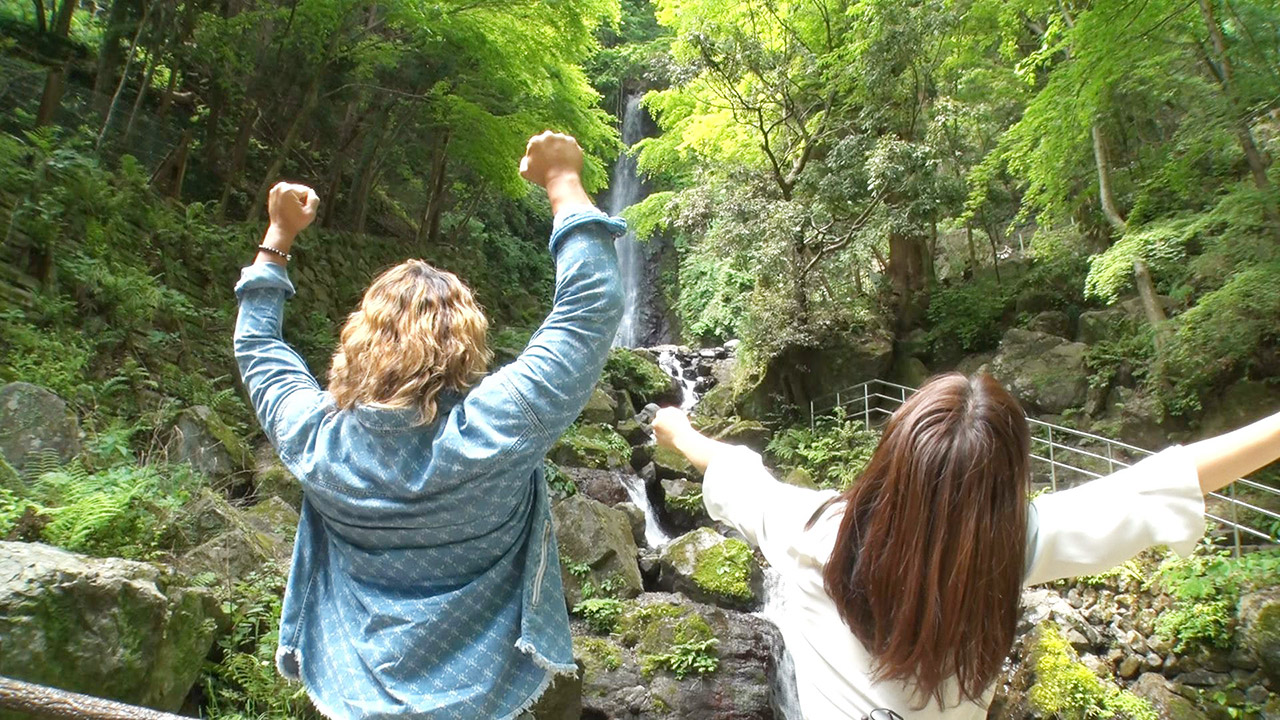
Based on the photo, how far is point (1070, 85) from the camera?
25.8 feet

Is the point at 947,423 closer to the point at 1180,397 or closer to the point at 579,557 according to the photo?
the point at 579,557

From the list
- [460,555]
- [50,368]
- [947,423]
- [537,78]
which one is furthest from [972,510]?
[537,78]

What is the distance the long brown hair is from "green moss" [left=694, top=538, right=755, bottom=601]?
6.54 metres

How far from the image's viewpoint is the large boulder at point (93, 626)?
8.26ft

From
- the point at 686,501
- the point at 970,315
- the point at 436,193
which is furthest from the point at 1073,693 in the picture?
the point at 436,193

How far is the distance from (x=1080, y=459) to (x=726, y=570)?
215 inches

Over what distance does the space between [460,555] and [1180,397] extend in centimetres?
1033

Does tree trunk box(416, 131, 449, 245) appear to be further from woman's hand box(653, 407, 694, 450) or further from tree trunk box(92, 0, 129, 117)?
woman's hand box(653, 407, 694, 450)

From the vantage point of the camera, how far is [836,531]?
1.18 meters

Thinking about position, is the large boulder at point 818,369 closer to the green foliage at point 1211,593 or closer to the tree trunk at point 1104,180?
the tree trunk at point 1104,180

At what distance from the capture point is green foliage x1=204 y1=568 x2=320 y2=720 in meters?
3.55

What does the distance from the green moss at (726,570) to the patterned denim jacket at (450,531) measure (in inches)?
254

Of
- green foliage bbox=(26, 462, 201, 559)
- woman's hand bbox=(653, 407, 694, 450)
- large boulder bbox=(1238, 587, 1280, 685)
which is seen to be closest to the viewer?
woman's hand bbox=(653, 407, 694, 450)

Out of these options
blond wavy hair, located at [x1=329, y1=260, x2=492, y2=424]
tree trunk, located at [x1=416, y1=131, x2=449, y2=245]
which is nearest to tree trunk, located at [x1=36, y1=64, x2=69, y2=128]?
tree trunk, located at [x1=416, y1=131, x2=449, y2=245]
